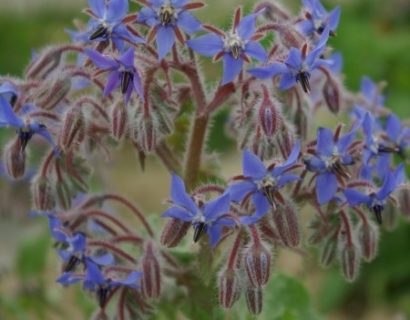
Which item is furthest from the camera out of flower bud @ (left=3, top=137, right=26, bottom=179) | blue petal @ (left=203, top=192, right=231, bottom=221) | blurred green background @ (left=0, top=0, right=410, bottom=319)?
blurred green background @ (left=0, top=0, right=410, bottom=319)

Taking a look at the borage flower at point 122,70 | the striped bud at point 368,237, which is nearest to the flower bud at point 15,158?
the borage flower at point 122,70

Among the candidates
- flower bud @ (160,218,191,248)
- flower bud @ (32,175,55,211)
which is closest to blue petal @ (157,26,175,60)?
flower bud @ (160,218,191,248)

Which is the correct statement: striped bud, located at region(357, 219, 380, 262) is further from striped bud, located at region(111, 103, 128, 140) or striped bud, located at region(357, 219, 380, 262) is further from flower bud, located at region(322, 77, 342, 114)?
striped bud, located at region(111, 103, 128, 140)

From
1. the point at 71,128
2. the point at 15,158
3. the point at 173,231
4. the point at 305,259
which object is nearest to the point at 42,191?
the point at 15,158

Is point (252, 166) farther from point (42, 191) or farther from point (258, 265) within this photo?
point (42, 191)

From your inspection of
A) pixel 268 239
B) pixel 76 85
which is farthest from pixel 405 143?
pixel 76 85

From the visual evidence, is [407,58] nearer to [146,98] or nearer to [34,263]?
[34,263]
